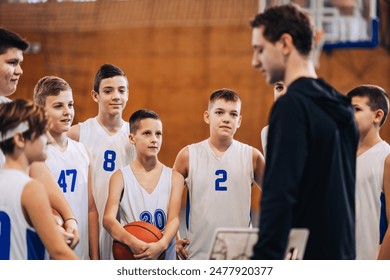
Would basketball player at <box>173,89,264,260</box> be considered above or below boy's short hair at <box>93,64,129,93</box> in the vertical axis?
below

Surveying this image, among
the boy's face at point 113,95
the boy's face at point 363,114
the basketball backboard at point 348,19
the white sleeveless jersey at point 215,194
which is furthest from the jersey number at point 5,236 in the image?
the basketball backboard at point 348,19

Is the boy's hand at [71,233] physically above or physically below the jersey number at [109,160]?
below

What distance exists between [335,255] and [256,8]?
8296 mm

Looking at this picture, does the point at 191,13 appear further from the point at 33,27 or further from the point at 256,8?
the point at 33,27

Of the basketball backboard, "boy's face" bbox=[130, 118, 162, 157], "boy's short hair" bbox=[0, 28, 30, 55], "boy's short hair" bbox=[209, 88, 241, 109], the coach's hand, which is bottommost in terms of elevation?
the coach's hand

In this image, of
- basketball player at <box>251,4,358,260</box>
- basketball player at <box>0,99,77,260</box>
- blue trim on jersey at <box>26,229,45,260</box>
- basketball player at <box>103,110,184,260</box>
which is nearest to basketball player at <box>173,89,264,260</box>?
basketball player at <box>103,110,184,260</box>

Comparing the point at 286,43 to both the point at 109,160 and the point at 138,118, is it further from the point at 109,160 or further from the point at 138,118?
the point at 109,160

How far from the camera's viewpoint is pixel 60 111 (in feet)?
11.9

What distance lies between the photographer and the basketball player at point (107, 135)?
13.8 ft

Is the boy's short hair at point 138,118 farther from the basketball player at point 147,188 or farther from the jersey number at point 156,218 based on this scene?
the jersey number at point 156,218

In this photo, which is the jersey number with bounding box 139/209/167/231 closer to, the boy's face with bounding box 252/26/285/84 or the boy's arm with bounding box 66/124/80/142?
the boy's arm with bounding box 66/124/80/142

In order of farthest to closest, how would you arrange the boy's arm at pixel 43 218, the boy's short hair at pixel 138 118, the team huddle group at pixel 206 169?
the boy's short hair at pixel 138 118 → the boy's arm at pixel 43 218 → the team huddle group at pixel 206 169

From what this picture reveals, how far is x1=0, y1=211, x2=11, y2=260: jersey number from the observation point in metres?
2.47

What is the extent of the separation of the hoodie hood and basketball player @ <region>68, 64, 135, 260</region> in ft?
7.34
